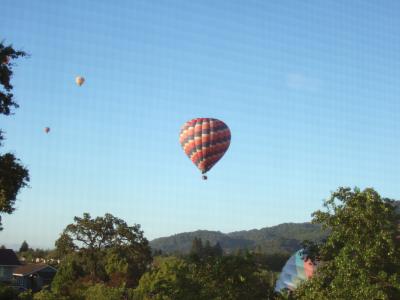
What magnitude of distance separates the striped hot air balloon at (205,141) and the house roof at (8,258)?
3845cm

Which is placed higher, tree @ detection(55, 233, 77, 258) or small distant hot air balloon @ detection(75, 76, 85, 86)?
small distant hot air balloon @ detection(75, 76, 85, 86)

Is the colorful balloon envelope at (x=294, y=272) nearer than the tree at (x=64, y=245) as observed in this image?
Yes

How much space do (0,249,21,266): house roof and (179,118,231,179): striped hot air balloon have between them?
38.5m

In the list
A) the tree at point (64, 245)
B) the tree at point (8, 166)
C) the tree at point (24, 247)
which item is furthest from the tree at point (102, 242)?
the tree at point (24, 247)

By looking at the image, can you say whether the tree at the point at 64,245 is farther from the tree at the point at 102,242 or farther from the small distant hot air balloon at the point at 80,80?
the small distant hot air balloon at the point at 80,80

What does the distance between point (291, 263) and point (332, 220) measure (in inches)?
2173

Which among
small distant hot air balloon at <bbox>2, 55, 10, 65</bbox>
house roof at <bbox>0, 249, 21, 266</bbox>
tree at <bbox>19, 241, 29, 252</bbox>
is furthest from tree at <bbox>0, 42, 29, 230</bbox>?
tree at <bbox>19, 241, 29, 252</bbox>

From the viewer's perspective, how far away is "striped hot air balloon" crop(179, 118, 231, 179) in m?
58.9

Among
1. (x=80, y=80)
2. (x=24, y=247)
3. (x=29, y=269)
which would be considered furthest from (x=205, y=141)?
(x=24, y=247)

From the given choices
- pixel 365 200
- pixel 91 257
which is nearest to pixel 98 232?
pixel 91 257

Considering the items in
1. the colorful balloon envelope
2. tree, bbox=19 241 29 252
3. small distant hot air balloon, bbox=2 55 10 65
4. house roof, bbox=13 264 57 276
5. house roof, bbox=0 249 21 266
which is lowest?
the colorful balloon envelope

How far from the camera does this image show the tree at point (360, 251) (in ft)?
73.3

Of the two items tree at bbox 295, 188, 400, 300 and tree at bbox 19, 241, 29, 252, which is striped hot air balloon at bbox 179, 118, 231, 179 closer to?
tree at bbox 295, 188, 400, 300

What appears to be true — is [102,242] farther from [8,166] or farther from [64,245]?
[8,166]
